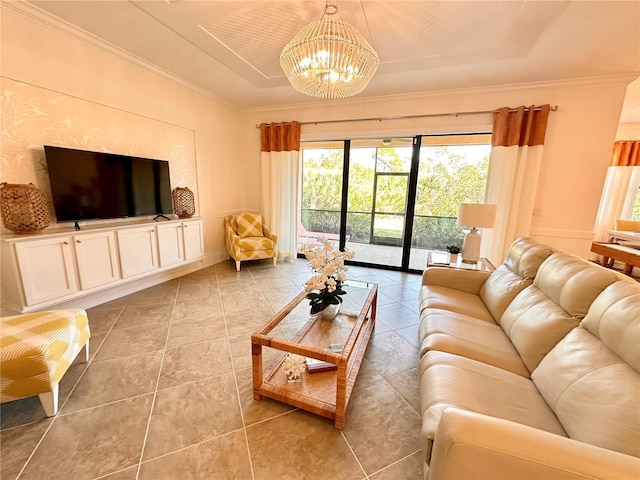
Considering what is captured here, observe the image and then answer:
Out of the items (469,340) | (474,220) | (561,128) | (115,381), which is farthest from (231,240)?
(561,128)

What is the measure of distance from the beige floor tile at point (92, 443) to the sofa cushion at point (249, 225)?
118 inches

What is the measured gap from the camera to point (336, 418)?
141 cm

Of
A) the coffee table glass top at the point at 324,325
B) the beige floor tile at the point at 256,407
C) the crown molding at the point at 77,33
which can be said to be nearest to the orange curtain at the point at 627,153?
the coffee table glass top at the point at 324,325

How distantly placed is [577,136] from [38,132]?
18.1 ft

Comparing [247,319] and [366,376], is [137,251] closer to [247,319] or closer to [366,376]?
[247,319]

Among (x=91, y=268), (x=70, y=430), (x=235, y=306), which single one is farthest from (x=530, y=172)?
(x=91, y=268)

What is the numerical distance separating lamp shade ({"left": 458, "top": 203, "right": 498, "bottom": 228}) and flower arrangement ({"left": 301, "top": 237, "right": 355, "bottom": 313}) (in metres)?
1.41

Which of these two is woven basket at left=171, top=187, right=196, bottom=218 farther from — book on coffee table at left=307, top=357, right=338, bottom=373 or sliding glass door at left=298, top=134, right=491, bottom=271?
book on coffee table at left=307, top=357, right=338, bottom=373

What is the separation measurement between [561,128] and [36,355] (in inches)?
198

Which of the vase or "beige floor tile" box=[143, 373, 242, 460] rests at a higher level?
the vase

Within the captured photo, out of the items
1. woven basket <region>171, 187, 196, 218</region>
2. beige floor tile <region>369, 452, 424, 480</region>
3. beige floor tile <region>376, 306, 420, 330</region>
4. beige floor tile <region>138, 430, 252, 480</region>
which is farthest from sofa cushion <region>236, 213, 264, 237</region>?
beige floor tile <region>369, 452, 424, 480</region>

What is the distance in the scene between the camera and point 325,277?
1.92 meters

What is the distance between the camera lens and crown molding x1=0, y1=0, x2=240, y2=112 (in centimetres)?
205

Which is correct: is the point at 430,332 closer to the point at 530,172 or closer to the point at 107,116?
the point at 530,172
